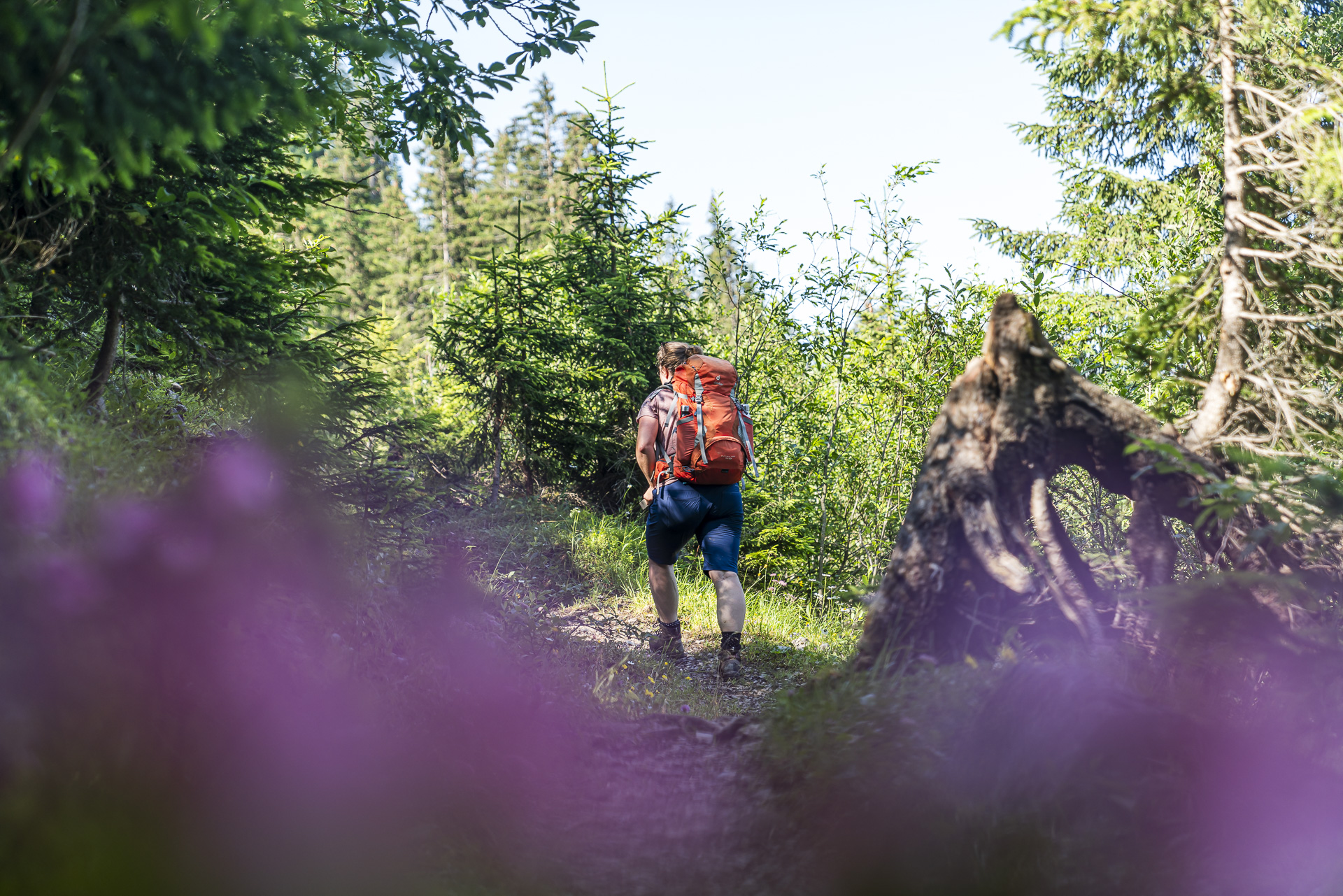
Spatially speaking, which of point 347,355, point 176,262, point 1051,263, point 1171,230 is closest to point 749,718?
point 176,262

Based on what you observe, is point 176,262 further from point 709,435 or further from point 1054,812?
point 1054,812

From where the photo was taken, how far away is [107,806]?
6.93ft

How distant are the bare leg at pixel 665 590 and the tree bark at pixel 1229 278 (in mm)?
3393

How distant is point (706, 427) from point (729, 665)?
5.46 ft

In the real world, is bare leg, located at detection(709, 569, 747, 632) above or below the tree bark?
below

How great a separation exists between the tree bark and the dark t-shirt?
3.07 metres

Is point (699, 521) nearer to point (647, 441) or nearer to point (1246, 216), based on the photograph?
point (647, 441)

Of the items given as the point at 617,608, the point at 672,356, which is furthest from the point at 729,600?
the point at 617,608

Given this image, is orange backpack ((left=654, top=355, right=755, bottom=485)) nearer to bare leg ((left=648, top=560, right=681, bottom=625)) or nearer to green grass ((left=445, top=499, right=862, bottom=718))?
bare leg ((left=648, top=560, right=681, bottom=625))

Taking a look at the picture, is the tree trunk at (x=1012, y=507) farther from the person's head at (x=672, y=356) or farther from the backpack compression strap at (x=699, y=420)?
the person's head at (x=672, y=356)

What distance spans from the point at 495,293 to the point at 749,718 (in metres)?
6.47

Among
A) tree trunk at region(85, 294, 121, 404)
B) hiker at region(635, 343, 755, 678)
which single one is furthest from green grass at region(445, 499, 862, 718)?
tree trunk at region(85, 294, 121, 404)

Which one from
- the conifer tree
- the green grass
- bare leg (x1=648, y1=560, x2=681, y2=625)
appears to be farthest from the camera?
bare leg (x1=648, y1=560, x2=681, y2=625)

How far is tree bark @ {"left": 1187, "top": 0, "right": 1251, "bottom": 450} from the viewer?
12.5 feet
